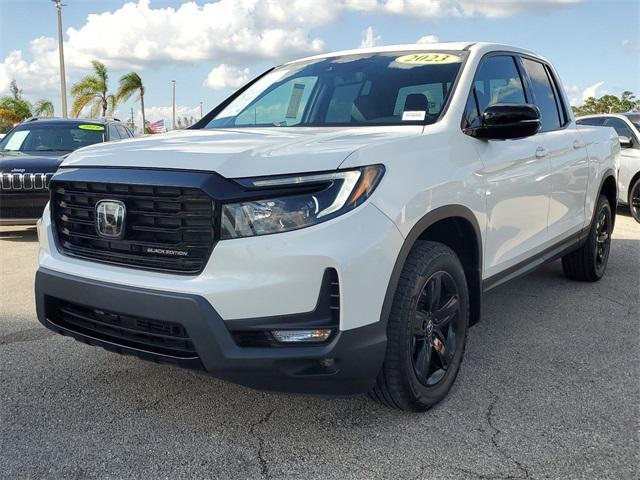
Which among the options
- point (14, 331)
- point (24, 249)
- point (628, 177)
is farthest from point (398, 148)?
point (628, 177)

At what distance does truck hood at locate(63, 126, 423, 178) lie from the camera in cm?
233

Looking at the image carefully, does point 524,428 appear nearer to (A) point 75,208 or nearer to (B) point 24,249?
(A) point 75,208

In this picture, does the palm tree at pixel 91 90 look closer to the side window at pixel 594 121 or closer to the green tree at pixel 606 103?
the side window at pixel 594 121

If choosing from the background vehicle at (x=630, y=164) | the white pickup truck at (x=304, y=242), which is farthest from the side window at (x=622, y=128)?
the white pickup truck at (x=304, y=242)

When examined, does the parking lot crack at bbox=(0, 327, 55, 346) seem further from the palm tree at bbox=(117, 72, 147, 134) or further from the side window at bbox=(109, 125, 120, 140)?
the palm tree at bbox=(117, 72, 147, 134)

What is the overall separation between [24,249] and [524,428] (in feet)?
20.2

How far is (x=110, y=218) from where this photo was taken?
254 centimetres

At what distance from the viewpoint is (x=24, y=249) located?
7008 mm

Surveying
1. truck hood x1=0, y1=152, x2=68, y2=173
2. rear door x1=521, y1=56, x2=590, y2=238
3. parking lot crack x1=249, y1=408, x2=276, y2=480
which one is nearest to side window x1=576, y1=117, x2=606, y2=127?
rear door x1=521, y1=56, x2=590, y2=238

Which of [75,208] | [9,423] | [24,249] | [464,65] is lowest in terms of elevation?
[24,249]

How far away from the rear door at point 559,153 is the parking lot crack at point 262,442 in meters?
2.38

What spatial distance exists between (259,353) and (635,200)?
8540 millimetres

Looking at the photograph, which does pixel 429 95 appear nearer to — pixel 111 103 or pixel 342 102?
pixel 342 102

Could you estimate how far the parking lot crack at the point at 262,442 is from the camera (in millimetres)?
2379
